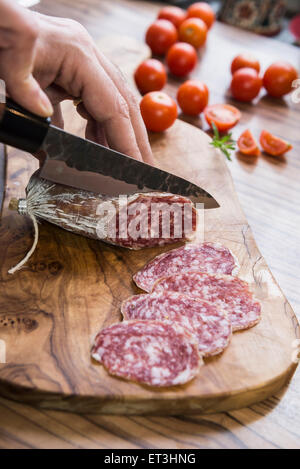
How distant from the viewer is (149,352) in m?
1.71

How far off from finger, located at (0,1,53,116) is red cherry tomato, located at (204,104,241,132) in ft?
4.48

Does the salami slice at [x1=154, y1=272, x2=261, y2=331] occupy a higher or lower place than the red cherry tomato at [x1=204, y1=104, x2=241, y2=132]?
lower

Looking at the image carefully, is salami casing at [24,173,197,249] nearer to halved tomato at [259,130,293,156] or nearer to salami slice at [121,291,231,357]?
salami slice at [121,291,231,357]

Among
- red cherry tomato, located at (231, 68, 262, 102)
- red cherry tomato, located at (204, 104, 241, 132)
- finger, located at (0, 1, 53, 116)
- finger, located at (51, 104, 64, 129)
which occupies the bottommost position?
finger, located at (51, 104, 64, 129)

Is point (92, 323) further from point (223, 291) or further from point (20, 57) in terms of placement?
point (20, 57)

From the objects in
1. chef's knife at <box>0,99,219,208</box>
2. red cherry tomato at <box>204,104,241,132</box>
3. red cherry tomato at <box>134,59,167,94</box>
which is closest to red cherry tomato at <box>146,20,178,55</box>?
red cherry tomato at <box>134,59,167,94</box>

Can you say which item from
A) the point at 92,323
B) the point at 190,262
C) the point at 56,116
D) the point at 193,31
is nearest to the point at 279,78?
the point at 193,31

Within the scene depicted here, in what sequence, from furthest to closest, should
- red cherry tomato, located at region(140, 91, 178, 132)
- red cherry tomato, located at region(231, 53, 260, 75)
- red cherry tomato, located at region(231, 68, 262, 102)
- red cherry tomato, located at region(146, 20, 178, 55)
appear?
red cherry tomato, located at region(146, 20, 178, 55)
red cherry tomato, located at region(231, 53, 260, 75)
red cherry tomato, located at region(231, 68, 262, 102)
red cherry tomato, located at region(140, 91, 178, 132)

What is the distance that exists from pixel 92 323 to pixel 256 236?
0.98 metres

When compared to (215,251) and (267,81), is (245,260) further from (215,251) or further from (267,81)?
(267,81)

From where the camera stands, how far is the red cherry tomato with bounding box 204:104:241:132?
115 inches

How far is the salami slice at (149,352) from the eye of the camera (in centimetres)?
167

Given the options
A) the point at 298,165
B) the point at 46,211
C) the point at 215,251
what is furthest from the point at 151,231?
the point at 298,165

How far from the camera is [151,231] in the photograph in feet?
7.16
